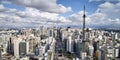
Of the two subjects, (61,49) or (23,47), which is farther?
(61,49)

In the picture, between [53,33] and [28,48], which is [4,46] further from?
[53,33]

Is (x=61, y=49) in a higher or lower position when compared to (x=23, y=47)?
lower

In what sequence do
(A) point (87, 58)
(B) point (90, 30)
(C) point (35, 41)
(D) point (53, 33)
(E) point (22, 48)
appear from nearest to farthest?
(A) point (87, 58) → (E) point (22, 48) → (C) point (35, 41) → (B) point (90, 30) → (D) point (53, 33)

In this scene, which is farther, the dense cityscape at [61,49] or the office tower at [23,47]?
the office tower at [23,47]

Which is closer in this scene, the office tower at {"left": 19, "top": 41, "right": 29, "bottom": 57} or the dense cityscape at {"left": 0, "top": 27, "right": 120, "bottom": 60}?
the dense cityscape at {"left": 0, "top": 27, "right": 120, "bottom": 60}

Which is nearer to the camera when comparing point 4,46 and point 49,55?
point 49,55

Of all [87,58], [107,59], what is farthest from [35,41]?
[107,59]

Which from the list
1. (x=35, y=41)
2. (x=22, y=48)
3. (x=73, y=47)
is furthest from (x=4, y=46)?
(x=73, y=47)

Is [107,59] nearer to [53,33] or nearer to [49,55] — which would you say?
[49,55]

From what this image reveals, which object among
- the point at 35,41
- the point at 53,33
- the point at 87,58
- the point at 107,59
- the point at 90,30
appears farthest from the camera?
the point at 53,33

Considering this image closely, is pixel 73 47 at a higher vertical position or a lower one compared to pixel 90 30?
lower
